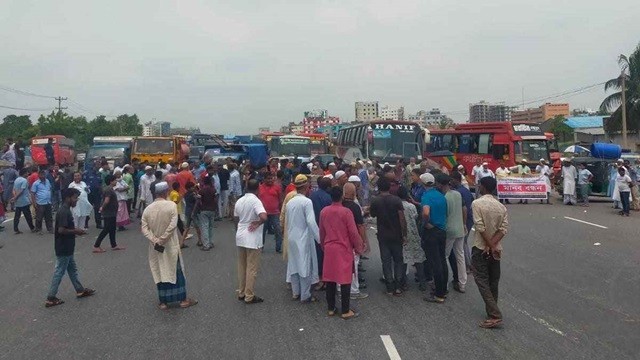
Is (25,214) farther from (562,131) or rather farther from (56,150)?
(562,131)

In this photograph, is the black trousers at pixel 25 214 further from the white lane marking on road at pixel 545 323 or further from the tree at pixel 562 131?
the tree at pixel 562 131

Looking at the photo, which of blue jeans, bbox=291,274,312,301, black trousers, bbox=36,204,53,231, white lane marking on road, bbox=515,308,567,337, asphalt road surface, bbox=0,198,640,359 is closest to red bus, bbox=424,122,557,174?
asphalt road surface, bbox=0,198,640,359

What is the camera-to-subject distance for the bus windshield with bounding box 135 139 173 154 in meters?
24.3

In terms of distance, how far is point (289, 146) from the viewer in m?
31.2

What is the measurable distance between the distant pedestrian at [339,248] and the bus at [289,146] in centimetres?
2388

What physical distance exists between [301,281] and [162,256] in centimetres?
196

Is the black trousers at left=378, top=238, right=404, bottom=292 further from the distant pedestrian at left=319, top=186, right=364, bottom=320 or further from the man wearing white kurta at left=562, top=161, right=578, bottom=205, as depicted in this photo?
the man wearing white kurta at left=562, top=161, right=578, bottom=205

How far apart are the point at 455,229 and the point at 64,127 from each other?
2840 inches

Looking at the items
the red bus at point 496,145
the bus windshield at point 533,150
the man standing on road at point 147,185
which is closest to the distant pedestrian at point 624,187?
the red bus at point 496,145

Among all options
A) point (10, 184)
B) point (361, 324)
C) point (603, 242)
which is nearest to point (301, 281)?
point (361, 324)

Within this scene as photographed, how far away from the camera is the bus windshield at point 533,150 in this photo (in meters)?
24.9

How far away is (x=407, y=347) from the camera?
581cm

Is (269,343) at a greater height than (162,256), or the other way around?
(162,256)

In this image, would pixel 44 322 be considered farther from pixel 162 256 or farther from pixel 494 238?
pixel 494 238
